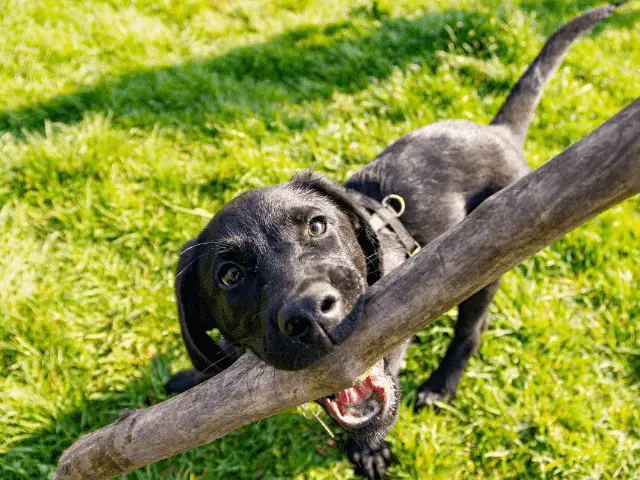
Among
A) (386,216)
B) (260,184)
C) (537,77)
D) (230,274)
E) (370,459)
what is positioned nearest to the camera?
(230,274)

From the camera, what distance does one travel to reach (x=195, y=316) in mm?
2426

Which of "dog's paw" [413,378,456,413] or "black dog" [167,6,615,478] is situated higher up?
"black dog" [167,6,615,478]

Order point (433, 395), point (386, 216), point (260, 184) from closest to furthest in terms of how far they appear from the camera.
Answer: point (386, 216)
point (433, 395)
point (260, 184)

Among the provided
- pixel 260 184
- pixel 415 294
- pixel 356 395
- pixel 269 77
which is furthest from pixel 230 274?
pixel 269 77

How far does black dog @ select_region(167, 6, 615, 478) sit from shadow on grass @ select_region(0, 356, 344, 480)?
225 millimetres

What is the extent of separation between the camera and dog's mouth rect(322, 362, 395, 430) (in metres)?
2.13

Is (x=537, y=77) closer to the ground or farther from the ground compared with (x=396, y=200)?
farther from the ground

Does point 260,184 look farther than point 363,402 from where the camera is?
Yes

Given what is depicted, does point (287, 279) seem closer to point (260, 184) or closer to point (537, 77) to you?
point (260, 184)

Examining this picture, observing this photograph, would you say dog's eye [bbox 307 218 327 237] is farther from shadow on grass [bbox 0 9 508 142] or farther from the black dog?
shadow on grass [bbox 0 9 508 142]

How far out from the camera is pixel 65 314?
3258 mm

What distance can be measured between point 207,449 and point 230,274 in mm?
1248

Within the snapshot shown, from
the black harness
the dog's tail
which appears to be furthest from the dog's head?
the dog's tail

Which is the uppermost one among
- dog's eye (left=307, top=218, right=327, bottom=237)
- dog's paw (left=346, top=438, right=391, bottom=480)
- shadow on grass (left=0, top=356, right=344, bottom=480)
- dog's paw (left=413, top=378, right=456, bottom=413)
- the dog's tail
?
the dog's tail
